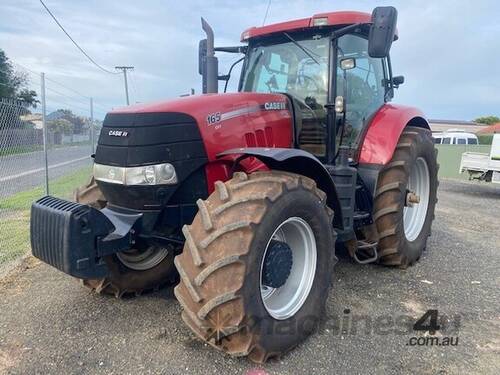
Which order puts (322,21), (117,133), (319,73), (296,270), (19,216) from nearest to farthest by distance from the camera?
1. (117,133)
2. (296,270)
3. (322,21)
4. (319,73)
5. (19,216)

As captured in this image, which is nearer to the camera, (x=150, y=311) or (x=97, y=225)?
(x=97, y=225)

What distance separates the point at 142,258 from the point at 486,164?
10.7 meters

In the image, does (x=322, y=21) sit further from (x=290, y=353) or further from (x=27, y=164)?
(x=27, y=164)

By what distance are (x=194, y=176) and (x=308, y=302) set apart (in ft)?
4.06

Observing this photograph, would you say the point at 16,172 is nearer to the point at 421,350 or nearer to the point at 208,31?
the point at 208,31

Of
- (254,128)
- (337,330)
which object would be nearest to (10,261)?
(254,128)

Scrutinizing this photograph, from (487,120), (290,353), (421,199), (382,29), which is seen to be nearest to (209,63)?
(382,29)

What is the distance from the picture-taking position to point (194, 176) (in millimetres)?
3137

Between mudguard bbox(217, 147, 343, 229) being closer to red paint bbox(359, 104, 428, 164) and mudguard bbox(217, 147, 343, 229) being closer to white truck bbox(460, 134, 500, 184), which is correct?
red paint bbox(359, 104, 428, 164)

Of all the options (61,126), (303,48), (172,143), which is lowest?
(61,126)

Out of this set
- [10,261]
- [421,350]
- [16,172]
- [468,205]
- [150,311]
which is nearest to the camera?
[421,350]

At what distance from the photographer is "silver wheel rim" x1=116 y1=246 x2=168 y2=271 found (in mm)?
3647

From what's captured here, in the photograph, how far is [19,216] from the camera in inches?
273

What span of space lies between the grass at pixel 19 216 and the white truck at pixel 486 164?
10.1 m
